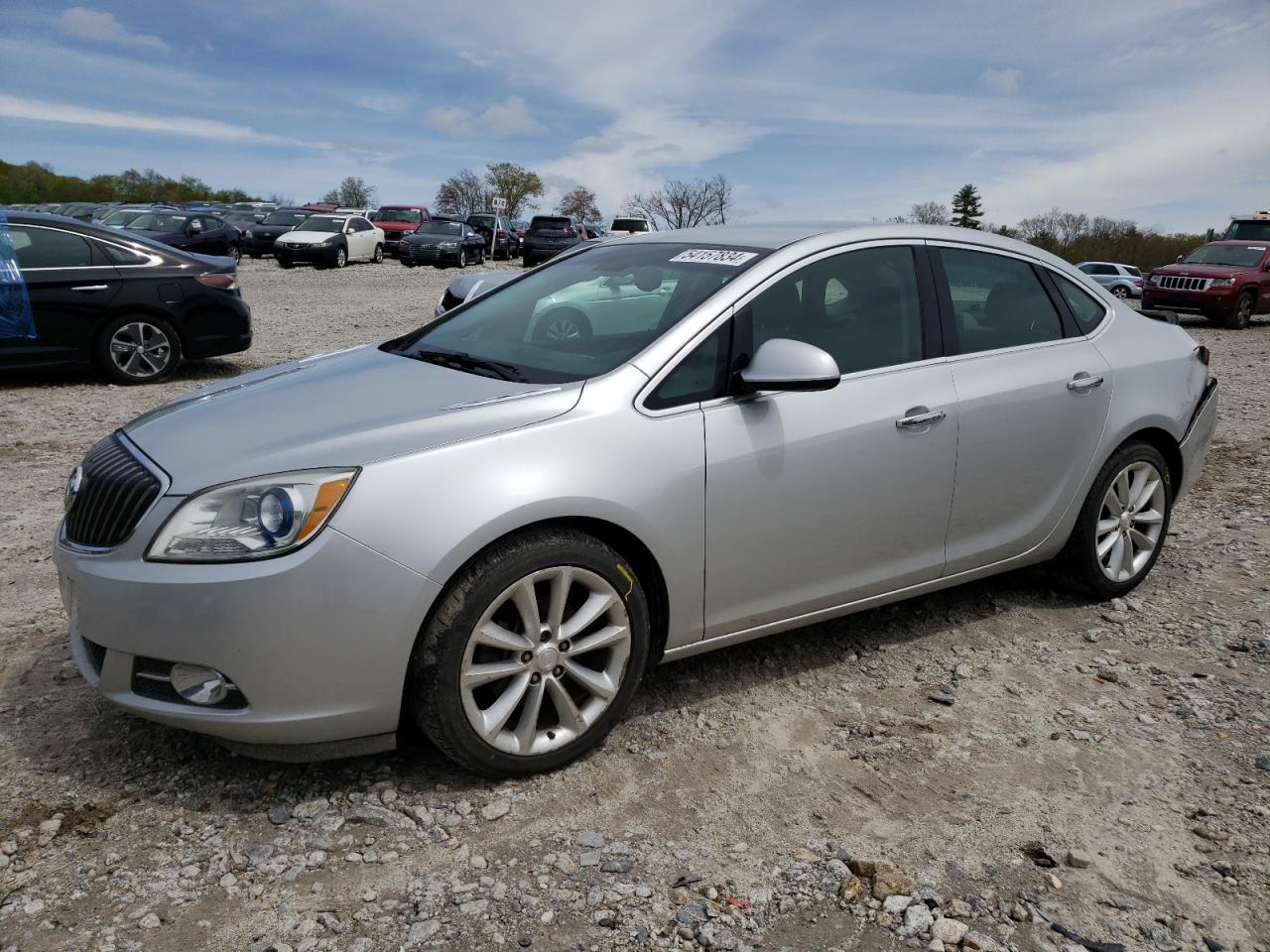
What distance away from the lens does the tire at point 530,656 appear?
286cm

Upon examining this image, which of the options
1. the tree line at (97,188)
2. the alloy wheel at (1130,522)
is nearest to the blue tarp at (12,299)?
the alloy wheel at (1130,522)

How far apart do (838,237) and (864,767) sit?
1868 mm

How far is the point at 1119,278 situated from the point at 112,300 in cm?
3427

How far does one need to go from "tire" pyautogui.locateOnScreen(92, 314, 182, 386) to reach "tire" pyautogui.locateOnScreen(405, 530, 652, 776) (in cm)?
769

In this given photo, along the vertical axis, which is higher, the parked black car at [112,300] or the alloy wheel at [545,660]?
the parked black car at [112,300]

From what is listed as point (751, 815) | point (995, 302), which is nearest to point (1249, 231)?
point (995, 302)

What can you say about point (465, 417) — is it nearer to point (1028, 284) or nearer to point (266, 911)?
point (266, 911)

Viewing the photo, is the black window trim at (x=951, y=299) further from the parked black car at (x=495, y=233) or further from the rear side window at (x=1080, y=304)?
the parked black car at (x=495, y=233)

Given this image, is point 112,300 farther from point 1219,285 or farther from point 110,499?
point 1219,285

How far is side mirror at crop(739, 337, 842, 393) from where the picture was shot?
10.5ft

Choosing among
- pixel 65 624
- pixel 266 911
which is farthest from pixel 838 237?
pixel 65 624

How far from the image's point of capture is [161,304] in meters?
9.41

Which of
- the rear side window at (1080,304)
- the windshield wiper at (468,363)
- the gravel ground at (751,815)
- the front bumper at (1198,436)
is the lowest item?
the gravel ground at (751,815)

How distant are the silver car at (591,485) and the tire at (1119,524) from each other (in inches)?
0.8
